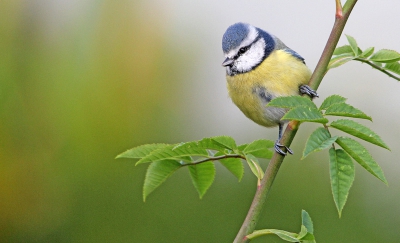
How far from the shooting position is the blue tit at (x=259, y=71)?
1699 millimetres

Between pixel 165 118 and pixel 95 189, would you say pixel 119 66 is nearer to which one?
pixel 165 118

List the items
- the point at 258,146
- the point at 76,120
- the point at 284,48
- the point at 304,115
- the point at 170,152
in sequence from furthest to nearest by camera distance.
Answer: the point at 76,120 → the point at 284,48 → the point at 258,146 → the point at 170,152 → the point at 304,115

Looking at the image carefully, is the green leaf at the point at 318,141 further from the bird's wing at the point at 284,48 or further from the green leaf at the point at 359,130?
the bird's wing at the point at 284,48

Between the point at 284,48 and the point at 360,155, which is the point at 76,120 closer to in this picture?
the point at 284,48

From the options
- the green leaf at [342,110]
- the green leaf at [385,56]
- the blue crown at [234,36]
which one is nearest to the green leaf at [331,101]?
the green leaf at [342,110]

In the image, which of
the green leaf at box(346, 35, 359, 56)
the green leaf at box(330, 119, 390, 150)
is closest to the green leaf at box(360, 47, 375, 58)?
the green leaf at box(346, 35, 359, 56)

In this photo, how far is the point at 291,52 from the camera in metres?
1.82

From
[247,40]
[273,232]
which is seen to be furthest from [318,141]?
[247,40]

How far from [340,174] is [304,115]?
0.37 ft

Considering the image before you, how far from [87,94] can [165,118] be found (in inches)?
21.0

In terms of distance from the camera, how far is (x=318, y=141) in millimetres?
786

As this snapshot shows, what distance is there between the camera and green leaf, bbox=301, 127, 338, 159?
2.47ft

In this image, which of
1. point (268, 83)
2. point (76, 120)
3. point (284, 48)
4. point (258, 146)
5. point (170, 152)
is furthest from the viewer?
point (76, 120)

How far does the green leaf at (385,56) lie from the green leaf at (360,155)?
0.20 m
